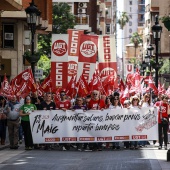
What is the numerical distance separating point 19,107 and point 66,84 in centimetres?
568

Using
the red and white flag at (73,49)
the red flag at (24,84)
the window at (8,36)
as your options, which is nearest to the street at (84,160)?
the red flag at (24,84)

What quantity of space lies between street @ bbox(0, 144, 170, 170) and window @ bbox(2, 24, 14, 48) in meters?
24.0

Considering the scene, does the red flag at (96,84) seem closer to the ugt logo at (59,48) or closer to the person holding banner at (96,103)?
the ugt logo at (59,48)

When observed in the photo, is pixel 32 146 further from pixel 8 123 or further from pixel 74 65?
pixel 74 65

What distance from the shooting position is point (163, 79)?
11581 cm

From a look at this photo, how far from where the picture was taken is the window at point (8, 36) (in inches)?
1934

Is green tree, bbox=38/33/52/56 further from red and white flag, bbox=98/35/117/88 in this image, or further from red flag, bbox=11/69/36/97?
red flag, bbox=11/69/36/97

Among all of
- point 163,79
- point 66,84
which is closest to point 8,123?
point 66,84

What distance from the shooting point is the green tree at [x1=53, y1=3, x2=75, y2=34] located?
230ft

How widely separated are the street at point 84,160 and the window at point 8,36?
24.0m

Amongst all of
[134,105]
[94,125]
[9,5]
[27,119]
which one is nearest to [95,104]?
[94,125]

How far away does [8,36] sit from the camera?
49219 millimetres

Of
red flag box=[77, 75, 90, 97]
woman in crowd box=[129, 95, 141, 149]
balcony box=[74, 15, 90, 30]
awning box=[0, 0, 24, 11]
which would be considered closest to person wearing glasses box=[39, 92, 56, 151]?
woman in crowd box=[129, 95, 141, 149]

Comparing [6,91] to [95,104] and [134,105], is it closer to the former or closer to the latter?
[95,104]
